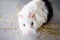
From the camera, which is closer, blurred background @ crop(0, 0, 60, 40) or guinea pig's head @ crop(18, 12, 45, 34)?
guinea pig's head @ crop(18, 12, 45, 34)

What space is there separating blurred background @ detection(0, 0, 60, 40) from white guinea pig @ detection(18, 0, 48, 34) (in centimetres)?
8

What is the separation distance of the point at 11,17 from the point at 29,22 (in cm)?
21

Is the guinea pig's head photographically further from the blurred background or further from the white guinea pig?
the blurred background

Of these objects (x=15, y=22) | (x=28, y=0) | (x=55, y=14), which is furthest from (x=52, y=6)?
(x=15, y=22)

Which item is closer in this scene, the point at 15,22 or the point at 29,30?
the point at 29,30

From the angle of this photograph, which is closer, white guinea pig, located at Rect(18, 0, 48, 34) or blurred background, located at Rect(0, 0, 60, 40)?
white guinea pig, located at Rect(18, 0, 48, 34)

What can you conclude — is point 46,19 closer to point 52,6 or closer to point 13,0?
point 52,6

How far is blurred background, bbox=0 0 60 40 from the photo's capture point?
1100mm

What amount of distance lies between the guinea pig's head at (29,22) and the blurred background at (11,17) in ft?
0.40

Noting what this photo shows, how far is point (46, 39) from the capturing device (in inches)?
42.1

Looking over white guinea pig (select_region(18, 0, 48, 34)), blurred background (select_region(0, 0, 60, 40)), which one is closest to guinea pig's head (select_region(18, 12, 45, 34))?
white guinea pig (select_region(18, 0, 48, 34))

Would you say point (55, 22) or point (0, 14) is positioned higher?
point (0, 14)

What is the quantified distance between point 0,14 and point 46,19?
0.35 meters

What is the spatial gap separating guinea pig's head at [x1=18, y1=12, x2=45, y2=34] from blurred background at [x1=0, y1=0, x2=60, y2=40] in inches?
4.8
